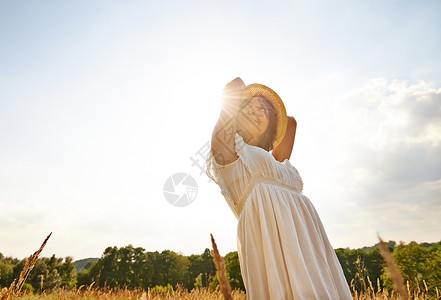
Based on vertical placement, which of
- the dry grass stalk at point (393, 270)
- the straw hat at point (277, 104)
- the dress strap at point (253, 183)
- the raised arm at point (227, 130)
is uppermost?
the straw hat at point (277, 104)

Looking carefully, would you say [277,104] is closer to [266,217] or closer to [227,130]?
[227,130]

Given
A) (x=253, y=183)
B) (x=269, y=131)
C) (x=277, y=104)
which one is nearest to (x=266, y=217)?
(x=253, y=183)

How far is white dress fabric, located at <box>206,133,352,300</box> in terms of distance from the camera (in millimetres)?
1721

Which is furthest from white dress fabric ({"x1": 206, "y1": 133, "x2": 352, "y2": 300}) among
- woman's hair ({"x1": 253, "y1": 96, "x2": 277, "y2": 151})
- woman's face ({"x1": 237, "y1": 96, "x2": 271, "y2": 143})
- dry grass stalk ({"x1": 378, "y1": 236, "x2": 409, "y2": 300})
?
dry grass stalk ({"x1": 378, "y1": 236, "x2": 409, "y2": 300})

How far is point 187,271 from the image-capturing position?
33.1 metres

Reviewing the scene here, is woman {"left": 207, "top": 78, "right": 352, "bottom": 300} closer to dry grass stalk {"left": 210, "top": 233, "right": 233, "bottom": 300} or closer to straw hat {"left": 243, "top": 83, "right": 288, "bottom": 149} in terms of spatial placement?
straw hat {"left": 243, "top": 83, "right": 288, "bottom": 149}

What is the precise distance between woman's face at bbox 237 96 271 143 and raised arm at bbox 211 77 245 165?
0.71 feet

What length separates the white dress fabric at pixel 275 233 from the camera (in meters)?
1.72

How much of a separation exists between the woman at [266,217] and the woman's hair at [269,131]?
168 mm

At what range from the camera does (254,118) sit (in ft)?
8.55

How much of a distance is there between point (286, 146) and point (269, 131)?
442mm

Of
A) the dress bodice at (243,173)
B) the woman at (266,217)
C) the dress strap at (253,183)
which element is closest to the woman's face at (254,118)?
the woman at (266,217)

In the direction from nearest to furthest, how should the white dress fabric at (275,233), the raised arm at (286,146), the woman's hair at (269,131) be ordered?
1. the white dress fabric at (275,233)
2. the woman's hair at (269,131)
3. the raised arm at (286,146)

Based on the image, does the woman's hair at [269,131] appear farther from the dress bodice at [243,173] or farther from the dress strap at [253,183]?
the dress strap at [253,183]
